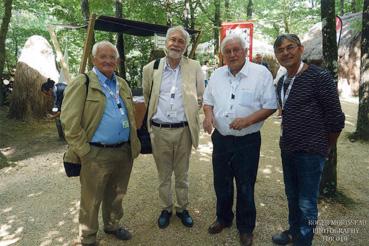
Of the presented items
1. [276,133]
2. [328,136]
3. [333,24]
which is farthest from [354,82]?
[328,136]

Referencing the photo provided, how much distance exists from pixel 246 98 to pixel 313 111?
1.94 ft

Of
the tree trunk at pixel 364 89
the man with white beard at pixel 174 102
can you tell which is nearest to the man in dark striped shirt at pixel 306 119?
the man with white beard at pixel 174 102

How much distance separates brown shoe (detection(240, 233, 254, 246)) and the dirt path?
0.35 ft

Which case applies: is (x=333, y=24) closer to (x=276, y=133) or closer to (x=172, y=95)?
(x=172, y=95)

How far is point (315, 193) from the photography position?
2.65m

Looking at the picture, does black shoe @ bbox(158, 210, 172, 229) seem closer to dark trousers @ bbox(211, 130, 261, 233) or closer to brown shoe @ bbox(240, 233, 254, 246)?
dark trousers @ bbox(211, 130, 261, 233)

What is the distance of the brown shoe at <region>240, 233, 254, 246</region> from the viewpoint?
122 inches

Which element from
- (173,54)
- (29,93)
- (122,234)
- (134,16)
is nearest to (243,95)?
(173,54)

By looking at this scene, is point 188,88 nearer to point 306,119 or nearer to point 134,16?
point 306,119

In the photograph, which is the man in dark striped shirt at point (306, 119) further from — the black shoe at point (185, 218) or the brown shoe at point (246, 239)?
the black shoe at point (185, 218)

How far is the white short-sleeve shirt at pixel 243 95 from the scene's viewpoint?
2.76 meters

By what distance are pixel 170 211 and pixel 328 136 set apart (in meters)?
2.02

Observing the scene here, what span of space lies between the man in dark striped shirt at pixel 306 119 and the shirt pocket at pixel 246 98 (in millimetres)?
270

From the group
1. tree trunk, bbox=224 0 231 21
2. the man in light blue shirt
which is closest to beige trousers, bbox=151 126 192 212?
the man in light blue shirt
